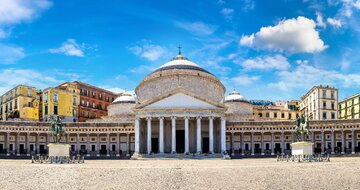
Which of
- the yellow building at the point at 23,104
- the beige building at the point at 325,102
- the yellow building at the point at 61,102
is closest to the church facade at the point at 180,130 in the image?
the yellow building at the point at 61,102

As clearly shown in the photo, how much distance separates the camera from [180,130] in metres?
64.4

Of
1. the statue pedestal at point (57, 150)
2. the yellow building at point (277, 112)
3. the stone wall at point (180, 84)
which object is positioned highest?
the stone wall at point (180, 84)

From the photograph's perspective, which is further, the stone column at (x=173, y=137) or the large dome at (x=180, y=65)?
the large dome at (x=180, y=65)

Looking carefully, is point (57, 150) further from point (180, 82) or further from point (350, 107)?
point (350, 107)

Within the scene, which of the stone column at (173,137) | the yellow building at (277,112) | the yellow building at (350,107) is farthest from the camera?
the yellow building at (277,112)

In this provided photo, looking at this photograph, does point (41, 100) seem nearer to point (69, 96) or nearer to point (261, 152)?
point (69, 96)

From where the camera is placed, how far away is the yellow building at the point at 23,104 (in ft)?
263

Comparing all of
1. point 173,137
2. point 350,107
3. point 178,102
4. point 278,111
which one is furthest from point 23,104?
point 350,107

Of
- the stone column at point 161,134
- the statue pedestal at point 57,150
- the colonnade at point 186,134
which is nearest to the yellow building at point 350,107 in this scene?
the colonnade at point 186,134

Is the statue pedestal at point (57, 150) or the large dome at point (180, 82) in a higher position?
the large dome at point (180, 82)

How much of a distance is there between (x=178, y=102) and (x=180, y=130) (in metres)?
4.95

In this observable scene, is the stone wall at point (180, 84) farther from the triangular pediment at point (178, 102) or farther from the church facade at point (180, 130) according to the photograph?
the triangular pediment at point (178, 102)

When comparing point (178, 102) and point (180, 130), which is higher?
point (178, 102)

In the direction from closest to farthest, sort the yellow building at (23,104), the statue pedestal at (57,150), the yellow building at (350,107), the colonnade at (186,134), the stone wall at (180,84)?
1. the statue pedestal at (57,150)
2. the colonnade at (186,134)
3. the stone wall at (180,84)
4. the yellow building at (23,104)
5. the yellow building at (350,107)
